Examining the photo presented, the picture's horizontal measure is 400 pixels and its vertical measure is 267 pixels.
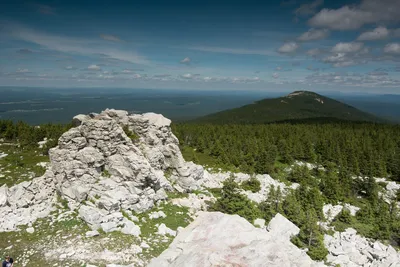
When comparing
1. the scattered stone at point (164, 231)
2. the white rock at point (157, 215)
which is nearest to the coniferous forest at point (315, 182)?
the white rock at point (157, 215)

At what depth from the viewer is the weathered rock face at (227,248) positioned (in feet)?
47.8

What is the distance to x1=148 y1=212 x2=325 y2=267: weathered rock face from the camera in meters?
14.6

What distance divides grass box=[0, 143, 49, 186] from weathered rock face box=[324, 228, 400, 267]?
35283mm

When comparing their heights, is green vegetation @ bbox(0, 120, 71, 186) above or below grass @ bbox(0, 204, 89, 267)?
above

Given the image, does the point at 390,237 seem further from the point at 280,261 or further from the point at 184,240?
the point at 184,240

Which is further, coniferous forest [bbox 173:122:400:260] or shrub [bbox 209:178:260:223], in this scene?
coniferous forest [bbox 173:122:400:260]

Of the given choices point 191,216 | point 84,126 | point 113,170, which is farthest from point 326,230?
point 84,126

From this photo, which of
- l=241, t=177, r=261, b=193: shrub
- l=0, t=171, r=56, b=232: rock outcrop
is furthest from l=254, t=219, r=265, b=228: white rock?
l=0, t=171, r=56, b=232: rock outcrop

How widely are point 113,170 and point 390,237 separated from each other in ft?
114

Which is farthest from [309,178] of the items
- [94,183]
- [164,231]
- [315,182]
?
[94,183]

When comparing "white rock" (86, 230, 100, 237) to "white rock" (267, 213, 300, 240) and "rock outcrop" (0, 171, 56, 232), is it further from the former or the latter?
"white rock" (267, 213, 300, 240)

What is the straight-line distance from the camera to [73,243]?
60.0ft

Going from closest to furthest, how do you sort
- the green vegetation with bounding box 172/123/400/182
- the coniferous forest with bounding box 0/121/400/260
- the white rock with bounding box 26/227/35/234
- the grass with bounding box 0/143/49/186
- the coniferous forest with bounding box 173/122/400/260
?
the white rock with bounding box 26/227/35/234, the coniferous forest with bounding box 173/122/400/260, the coniferous forest with bounding box 0/121/400/260, the grass with bounding box 0/143/49/186, the green vegetation with bounding box 172/123/400/182

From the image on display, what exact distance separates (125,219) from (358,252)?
23.7m
